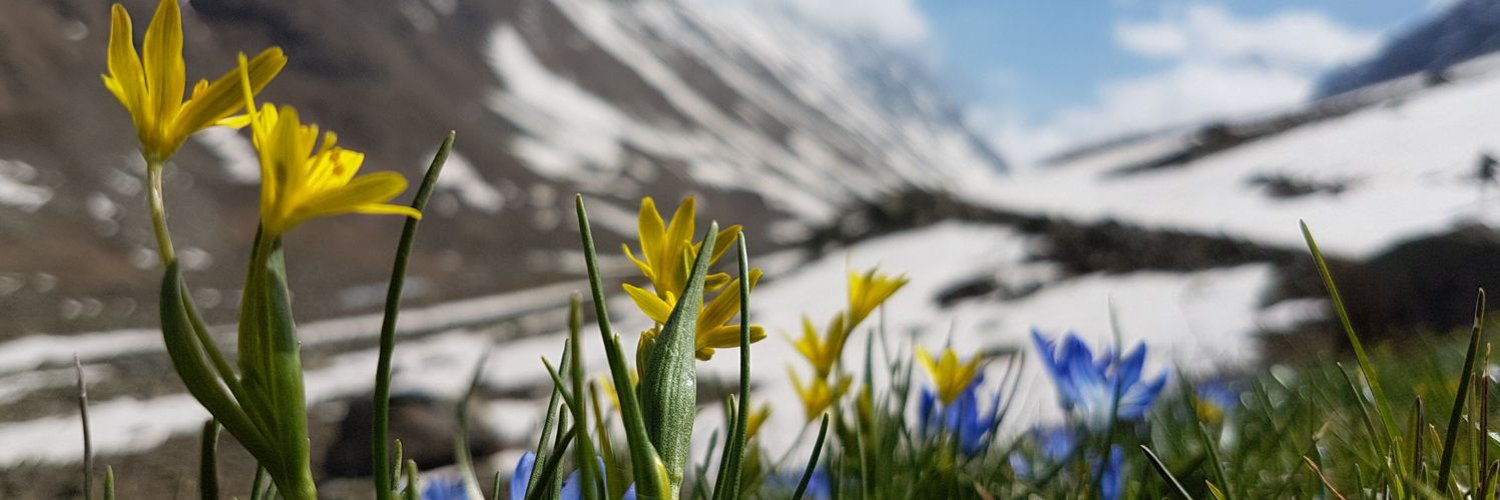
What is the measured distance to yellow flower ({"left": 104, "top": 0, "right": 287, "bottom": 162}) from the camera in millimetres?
388

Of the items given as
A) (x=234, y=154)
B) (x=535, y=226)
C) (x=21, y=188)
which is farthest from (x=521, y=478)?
(x=535, y=226)

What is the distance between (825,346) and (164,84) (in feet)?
1.83

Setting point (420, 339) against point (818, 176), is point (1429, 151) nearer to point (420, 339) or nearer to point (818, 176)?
point (420, 339)

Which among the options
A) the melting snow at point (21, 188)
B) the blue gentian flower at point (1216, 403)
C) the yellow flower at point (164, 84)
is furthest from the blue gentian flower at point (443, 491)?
the melting snow at point (21, 188)

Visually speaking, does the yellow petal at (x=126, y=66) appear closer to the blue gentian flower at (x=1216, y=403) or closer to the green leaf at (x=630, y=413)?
the green leaf at (x=630, y=413)

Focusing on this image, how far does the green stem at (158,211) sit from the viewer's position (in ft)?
1.25

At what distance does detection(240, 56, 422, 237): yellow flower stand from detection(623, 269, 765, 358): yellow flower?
168mm

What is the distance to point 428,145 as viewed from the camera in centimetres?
2814

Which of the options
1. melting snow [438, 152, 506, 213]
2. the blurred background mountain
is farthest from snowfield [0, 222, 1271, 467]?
melting snow [438, 152, 506, 213]

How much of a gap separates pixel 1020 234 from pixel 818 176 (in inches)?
2029

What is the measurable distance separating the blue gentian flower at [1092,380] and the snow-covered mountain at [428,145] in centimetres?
80

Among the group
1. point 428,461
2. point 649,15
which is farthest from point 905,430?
point 649,15

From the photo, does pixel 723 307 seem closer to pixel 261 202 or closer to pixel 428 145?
pixel 261 202

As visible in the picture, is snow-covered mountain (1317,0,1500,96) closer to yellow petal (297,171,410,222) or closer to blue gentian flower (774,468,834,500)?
blue gentian flower (774,468,834,500)
